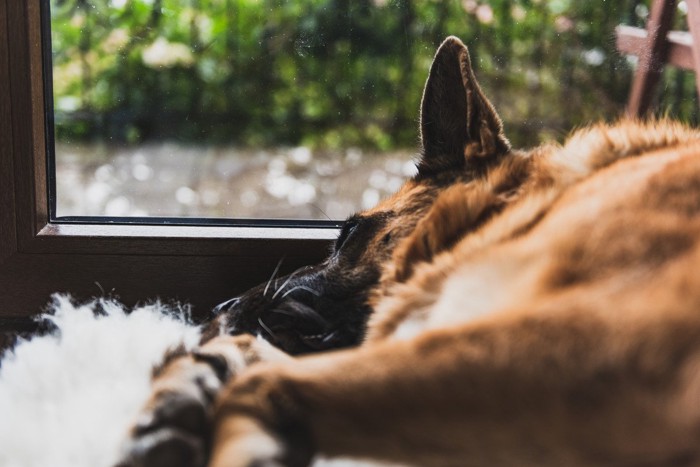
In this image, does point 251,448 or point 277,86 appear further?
point 277,86

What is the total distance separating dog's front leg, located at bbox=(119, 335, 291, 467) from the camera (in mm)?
736

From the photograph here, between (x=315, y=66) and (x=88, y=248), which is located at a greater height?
(x=315, y=66)

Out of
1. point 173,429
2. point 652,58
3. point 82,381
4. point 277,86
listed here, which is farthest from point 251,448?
point 652,58

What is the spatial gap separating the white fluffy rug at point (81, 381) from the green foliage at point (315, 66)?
0.42 meters

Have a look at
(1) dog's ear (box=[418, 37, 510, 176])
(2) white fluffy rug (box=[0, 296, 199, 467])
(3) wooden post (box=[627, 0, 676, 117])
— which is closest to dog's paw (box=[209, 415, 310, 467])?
(2) white fluffy rug (box=[0, 296, 199, 467])

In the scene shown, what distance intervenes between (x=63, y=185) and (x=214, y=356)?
2.49 ft

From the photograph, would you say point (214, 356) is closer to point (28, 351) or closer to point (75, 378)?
point (75, 378)

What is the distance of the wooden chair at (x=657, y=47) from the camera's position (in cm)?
149

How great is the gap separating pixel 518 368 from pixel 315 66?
1029 mm

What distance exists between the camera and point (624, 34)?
1.56m

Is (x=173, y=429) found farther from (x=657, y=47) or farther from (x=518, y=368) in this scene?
(x=657, y=47)

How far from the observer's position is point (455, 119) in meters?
1.30

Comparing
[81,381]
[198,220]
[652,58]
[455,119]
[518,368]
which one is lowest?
[81,381]

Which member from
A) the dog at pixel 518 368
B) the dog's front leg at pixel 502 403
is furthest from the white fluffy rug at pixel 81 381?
the dog's front leg at pixel 502 403
